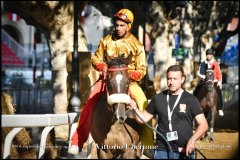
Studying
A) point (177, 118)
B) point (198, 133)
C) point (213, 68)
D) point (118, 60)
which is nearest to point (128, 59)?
point (118, 60)

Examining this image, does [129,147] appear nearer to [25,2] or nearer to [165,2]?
[25,2]

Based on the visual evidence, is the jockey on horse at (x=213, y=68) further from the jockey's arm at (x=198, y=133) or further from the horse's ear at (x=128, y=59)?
the jockey's arm at (x=198, y=133)

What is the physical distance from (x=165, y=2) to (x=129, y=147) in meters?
17.0

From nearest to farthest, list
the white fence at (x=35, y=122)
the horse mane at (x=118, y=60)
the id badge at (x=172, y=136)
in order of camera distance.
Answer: the id badge at (x=172, y=136), the white fence at (x=35, y=122), the horse mane at (x=118, y=60)

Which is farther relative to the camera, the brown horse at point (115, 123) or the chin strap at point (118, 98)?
the brown horse at point (115, 123)

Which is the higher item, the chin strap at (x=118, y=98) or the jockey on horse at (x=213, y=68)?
the jockey on horse at (x=213, y=68)

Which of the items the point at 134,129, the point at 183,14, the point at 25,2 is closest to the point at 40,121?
the point at 134,129

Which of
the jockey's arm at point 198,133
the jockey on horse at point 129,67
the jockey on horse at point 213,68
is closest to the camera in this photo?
the jockey's arm at point 198,133

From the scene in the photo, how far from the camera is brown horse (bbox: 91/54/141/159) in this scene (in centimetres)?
641

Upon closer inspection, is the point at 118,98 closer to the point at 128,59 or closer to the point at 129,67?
the point at 128,59

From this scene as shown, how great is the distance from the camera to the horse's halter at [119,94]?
20.1 ft

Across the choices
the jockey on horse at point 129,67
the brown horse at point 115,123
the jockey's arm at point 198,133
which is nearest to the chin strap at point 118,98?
the brown horse at point 115,123

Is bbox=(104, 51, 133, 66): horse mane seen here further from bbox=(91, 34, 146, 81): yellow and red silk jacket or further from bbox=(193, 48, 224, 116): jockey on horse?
bbox=(193, 48, 224, 116): jockey on horse

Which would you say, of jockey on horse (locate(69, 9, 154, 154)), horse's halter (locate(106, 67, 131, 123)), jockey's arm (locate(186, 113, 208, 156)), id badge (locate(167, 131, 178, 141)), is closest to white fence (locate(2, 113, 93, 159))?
jockey on horse (locate(69, 9, 154, 154))
